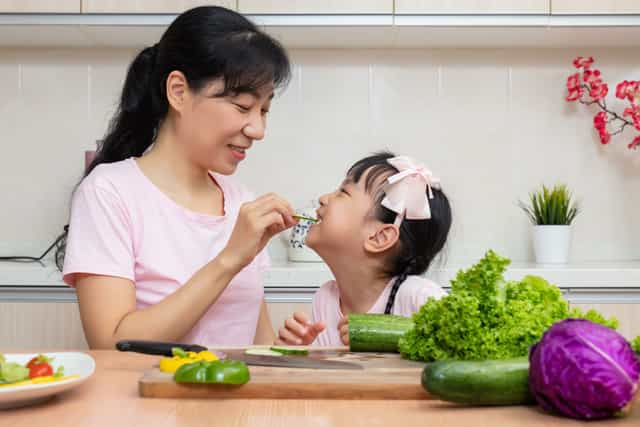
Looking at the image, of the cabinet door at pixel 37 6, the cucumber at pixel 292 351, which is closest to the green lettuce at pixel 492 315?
the cucumber at pixel 292 351

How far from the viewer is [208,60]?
5.46 ft

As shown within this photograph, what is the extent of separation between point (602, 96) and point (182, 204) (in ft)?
6.34

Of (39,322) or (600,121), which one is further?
(600,121)

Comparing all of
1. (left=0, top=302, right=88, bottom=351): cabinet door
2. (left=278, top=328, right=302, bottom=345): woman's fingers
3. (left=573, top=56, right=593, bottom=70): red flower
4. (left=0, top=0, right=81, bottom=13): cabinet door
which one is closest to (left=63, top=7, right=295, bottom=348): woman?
(left=278, top=328, right=302, bottom=345): woman's fingers

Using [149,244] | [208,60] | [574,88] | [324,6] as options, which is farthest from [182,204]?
[574,88]

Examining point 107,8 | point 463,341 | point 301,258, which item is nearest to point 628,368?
point 463,341

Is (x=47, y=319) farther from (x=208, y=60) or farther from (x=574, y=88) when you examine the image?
(x=574, y=88)

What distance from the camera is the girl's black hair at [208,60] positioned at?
5.46 ft

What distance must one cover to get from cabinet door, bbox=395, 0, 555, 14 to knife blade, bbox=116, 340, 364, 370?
5.95ft

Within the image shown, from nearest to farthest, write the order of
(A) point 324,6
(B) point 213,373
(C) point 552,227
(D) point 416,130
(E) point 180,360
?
(B) point 213,373, (E) point 180,360, (A) point 324,6, (C) point 552,227, (D) point 416,130

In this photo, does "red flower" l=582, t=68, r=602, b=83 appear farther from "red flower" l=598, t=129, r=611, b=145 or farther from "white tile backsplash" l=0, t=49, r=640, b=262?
"red flower" l=598, t=129, r=611, b=145

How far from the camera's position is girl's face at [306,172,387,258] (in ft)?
5.87

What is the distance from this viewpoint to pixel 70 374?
1.09 meters

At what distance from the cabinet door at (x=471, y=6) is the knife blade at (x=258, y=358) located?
181 cm
